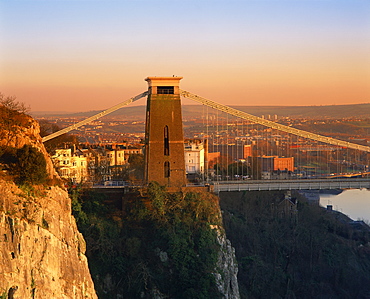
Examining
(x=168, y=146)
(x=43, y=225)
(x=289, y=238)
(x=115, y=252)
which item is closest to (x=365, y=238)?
(x=289, y=238)

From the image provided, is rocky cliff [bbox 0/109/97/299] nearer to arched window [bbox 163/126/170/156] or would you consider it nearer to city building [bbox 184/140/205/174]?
arched window [bbox 163/126/170/156]

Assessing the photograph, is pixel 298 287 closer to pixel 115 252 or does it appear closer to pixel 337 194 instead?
pixel 115 252

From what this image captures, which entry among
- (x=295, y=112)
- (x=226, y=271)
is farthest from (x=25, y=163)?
(x=295, y=112)

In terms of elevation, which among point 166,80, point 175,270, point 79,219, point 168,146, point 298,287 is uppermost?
point 166,80

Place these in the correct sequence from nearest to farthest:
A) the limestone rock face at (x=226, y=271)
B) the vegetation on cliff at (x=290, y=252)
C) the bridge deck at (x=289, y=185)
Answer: the limestone rock face at (x=226, y=271), the bridge deck at (x=289, y=185), the vegetation on cliff at (x=290, y=252)

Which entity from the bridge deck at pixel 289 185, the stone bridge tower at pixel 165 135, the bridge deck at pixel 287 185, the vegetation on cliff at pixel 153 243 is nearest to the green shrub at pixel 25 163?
the vegetation on cliff at pixel 153 243

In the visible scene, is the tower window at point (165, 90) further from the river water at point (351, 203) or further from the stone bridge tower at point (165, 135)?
the river water at point (351, 203)
